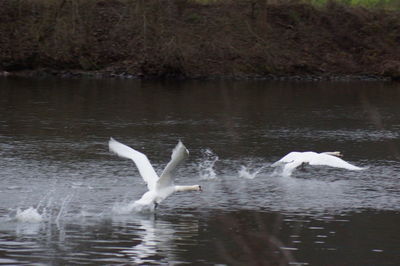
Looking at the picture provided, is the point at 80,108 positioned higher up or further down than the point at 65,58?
further down

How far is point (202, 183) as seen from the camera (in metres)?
22.5

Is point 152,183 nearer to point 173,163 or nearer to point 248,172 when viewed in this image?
point 173,163

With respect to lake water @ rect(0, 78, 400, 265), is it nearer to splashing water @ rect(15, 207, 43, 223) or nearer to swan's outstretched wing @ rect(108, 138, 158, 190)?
splashing water @ rect(15, 207, 43, 223)

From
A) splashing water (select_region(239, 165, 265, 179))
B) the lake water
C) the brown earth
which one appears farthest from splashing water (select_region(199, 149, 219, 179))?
the brown earth

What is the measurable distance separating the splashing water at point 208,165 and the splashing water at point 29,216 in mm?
5912

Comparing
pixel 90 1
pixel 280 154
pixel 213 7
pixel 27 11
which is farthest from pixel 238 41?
pixel 280 154

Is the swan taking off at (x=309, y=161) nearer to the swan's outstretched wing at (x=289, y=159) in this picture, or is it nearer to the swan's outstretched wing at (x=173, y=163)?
the swan's outstretched wing at (x=289, y=159)

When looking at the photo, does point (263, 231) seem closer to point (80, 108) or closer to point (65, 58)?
point (80, 108)

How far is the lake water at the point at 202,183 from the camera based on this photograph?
16.5 metres

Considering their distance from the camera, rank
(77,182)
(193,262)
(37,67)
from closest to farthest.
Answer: (193,262) < (77,182) < (37,67)

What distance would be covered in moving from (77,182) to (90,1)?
34910 mm

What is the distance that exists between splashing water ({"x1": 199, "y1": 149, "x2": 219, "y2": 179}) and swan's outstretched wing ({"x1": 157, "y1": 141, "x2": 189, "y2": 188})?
4484 millimetres

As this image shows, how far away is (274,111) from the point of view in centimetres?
3794

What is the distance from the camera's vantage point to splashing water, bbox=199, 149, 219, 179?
76.8ft
